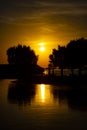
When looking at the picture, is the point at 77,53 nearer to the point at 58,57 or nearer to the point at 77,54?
the point at 77,54

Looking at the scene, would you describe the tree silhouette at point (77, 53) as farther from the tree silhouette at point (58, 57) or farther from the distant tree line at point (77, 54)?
the tree silhouette at point (58, 57)

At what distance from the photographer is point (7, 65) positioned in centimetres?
17100

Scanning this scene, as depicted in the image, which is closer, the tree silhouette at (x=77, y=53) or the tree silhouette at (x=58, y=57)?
the tree silhouette at (x=77, y=53)

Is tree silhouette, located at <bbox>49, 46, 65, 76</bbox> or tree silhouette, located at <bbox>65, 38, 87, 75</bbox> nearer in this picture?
tree silhouette, located at <bbox>65, 38, 87, 75</bbox>

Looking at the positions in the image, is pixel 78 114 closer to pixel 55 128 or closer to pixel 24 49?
pixel 55 128

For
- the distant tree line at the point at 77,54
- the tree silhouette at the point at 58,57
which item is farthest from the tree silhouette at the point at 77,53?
the tree silhouette at the point at 58,57

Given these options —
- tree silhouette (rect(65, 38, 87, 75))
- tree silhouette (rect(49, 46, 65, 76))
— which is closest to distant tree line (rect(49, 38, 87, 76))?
tree silhouette (rect(65, 38, 87, 75))

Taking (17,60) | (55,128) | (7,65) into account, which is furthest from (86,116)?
(7,65)

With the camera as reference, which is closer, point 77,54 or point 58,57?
point 77,54

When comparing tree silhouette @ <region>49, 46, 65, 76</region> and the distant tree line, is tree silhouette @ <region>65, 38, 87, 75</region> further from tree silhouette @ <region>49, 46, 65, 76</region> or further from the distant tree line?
tree silhouette @ <region>49, 46, 65, 76</region>

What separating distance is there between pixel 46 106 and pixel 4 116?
6304 mm

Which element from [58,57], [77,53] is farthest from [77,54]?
[58,57]

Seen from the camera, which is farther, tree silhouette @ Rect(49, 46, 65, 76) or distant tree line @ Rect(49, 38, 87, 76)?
tree silhouette @ Rect(49, 46, 65, 76)

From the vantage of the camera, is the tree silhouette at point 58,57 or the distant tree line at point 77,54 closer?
the distant tree line at point 77,54
